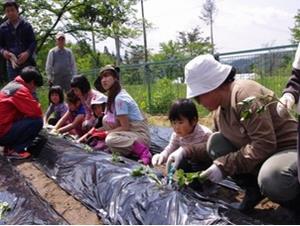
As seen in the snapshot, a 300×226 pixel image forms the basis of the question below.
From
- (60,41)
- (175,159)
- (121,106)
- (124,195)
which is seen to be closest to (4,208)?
(124,195)

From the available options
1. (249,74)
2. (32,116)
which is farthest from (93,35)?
(32,116)

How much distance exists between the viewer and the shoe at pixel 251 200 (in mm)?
2719

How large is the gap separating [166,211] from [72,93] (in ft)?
10.8

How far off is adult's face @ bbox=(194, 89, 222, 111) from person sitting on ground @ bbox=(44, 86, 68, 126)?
412 cm

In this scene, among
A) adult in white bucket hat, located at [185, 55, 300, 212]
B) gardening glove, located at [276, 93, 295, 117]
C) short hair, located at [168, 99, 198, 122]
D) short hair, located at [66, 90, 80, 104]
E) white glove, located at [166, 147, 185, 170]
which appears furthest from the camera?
short hair, located at [66, 90, 80, 104]

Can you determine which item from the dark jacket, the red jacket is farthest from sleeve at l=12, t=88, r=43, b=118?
the dark jacket

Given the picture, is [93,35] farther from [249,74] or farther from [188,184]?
[188,184]

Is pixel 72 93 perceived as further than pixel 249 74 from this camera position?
No

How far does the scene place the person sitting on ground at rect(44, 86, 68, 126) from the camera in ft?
20.7

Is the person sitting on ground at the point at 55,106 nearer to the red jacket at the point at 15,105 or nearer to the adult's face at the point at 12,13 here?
the adult's face at the point at 12,13

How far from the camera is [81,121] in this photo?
5.41 meters

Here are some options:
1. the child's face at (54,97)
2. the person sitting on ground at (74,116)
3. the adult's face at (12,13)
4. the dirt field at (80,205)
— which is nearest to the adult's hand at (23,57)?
the adult's face at (12,13)

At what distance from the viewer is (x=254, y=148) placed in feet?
7.72

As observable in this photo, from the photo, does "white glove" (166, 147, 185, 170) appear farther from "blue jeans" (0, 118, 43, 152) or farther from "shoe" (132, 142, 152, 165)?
"blue jeans" (0, 118, 43, 152)
